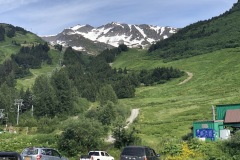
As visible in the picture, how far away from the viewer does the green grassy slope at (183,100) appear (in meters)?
86.4

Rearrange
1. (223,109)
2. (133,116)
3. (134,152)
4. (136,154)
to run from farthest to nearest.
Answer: (133,116) < (223,109) < (134,152) < (136,154)

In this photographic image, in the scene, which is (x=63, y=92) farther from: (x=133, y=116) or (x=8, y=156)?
(x=8, y=156)

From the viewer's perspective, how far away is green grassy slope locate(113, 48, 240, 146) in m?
86.4

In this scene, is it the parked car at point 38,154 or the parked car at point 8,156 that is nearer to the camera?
the parked car at point 8,156

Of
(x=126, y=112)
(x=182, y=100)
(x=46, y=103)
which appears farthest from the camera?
(x=46, y=103)

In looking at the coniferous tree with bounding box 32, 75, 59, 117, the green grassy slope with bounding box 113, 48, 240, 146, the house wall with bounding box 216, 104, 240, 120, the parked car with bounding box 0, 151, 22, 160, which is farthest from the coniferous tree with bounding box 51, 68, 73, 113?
the parked car with bounding box 0, 151, 22, 160

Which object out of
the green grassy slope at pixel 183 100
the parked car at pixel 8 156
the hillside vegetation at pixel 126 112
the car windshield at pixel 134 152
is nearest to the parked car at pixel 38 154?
the car windshield at pixel 134 152

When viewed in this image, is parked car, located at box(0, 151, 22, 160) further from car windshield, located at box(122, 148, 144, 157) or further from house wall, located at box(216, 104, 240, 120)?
house wall, located at box(216, 104, 240, 120)

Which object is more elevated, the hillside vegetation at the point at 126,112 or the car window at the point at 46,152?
the car window at the point at 46,152

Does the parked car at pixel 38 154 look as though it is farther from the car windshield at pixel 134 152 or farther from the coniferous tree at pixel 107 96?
the coniferous tree at pixel 107 96

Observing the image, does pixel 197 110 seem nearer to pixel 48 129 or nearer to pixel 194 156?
pixel 48 129

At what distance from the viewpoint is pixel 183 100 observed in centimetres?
13575

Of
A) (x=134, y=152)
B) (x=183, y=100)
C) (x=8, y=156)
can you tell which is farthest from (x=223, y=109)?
(x=183, y=100)

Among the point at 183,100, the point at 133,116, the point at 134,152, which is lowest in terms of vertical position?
the point at 133,116
